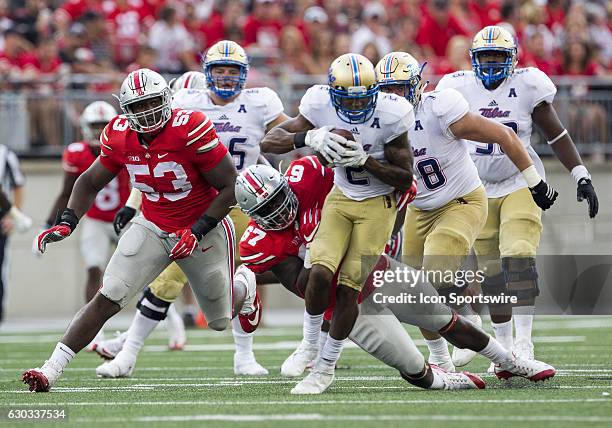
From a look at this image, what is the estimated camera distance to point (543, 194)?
714 cm

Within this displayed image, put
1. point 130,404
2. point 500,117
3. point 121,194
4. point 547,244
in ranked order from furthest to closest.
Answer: point 547,244 < point 121,194 < point 500,117 < point 130,404

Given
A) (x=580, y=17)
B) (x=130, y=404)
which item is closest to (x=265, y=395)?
(x=130, y=404)

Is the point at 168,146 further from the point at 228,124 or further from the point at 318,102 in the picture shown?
the point at 228,124

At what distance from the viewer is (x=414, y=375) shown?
6434 mm

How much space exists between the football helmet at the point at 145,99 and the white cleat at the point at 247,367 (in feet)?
6.39

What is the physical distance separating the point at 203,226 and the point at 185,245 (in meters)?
0.17

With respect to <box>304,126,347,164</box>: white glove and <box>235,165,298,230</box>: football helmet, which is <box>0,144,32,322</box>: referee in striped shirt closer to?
<box>235,165,298,230</box>: football helmet

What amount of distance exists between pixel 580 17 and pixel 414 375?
10224 mm

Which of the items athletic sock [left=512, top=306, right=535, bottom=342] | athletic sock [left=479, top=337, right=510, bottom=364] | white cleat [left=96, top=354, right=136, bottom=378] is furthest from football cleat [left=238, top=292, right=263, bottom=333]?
athletic sock [left=479, top=337, right=510, bottom=364]

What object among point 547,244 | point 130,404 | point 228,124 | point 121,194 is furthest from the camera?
point 547,244

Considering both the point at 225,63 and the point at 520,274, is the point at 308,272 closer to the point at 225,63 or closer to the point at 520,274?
the point at 520,274

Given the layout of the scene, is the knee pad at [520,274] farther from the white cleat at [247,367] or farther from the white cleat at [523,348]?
the white cleat at [247,367]

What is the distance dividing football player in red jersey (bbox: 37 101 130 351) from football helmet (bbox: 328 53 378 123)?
13.2 feet

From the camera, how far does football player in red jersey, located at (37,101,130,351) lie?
10.1 metres
